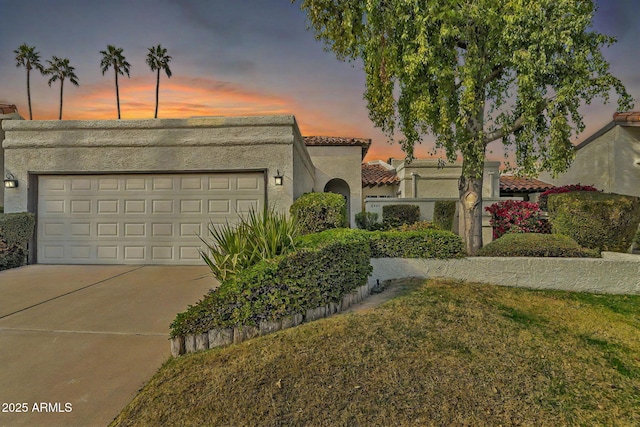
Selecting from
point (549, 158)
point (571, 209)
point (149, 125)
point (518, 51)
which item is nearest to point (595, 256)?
point (571, 209)

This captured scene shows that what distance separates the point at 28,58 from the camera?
868 inches

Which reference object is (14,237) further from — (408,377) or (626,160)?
(626,160)

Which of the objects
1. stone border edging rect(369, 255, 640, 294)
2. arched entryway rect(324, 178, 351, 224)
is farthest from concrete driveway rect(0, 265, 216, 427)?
arched entryway rect(324, 178, 351, 224)

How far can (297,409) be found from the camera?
90.7 inches

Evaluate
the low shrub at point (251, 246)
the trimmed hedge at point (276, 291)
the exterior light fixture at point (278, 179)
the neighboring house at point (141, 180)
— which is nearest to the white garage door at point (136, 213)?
the neighboring house at point (141, 180)

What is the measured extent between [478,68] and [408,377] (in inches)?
265

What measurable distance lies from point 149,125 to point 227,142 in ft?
7.08

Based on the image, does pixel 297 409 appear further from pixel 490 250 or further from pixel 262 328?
pixel 490 250

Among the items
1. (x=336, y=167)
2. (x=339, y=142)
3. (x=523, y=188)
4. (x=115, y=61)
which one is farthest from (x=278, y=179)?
(x=115, y=61)

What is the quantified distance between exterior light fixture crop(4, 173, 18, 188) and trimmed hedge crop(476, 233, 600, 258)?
467 inches

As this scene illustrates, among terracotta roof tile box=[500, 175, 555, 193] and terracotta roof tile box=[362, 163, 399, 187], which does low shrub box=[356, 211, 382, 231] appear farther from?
terracotta roof tile box=[500, 175, 555, 193]

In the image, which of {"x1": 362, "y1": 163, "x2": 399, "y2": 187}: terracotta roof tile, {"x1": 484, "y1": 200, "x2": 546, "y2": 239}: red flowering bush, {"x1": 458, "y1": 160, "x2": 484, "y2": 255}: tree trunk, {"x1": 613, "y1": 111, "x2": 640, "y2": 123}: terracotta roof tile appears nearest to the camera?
{"x1": 458, "y1": 160, "x2": 484, "y2": 255}: tree trunk

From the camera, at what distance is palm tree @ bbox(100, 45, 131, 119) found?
22.3 metres

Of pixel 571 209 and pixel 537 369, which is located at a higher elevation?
pixel 571 209
